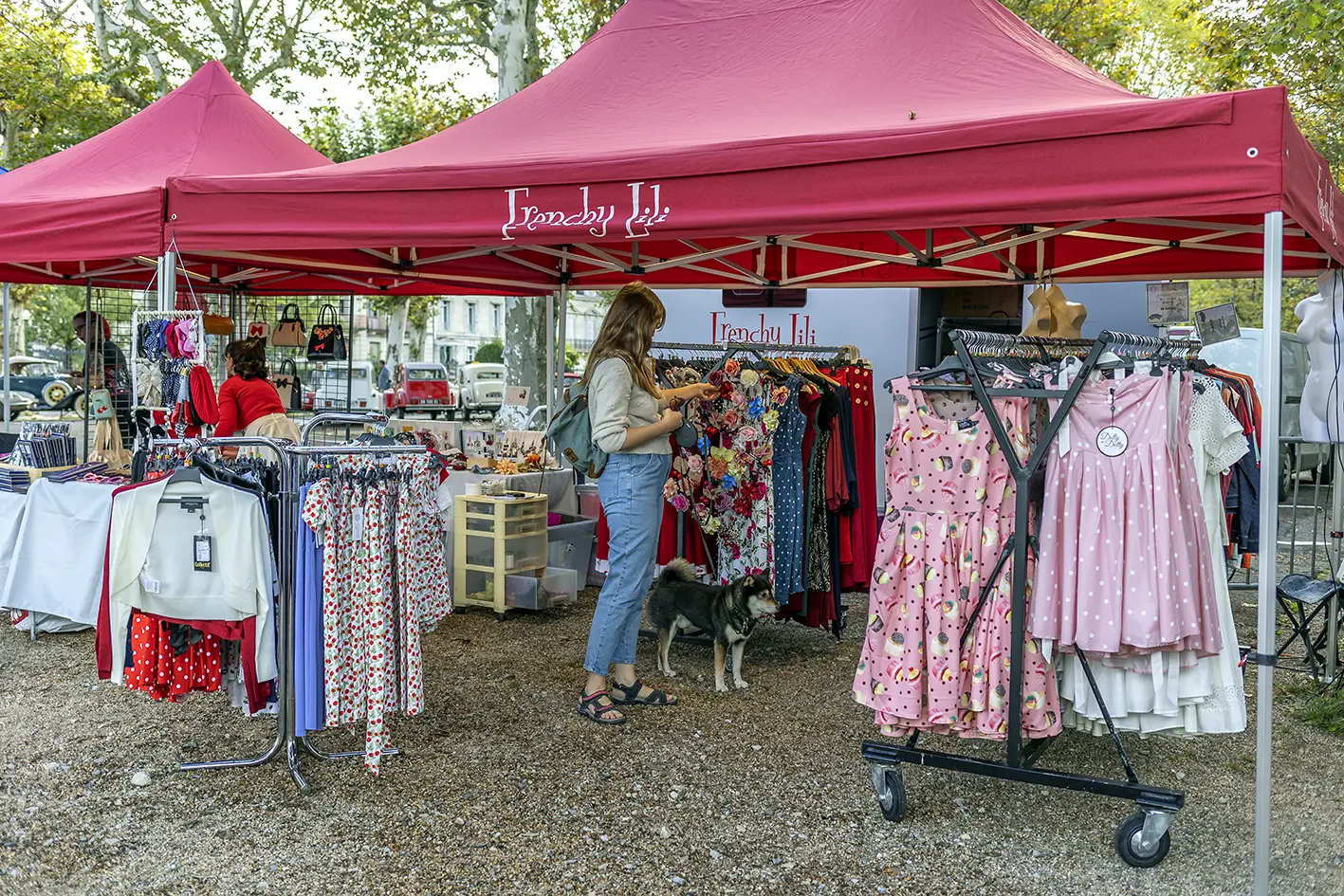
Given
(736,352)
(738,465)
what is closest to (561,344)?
(736,352)

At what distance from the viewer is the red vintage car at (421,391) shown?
2316 cm

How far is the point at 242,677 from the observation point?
3623 millimetres

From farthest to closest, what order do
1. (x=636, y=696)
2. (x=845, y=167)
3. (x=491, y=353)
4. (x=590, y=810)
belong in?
(x=491, y=353) < (x=636, y=696) < (x=590, y=810) < (x=845, y=167)

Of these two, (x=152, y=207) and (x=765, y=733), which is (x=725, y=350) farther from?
(x=152, y=207)

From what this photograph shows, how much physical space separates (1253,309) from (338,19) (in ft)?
84.4

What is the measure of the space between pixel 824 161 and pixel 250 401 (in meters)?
4.19

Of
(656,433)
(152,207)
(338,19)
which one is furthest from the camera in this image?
(338,19)

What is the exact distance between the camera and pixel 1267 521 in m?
2.89

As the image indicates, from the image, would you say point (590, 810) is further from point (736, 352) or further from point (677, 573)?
point (736, 352)

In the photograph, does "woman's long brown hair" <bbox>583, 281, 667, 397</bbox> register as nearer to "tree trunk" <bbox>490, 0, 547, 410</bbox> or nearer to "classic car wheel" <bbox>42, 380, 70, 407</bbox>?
"tree trunk" <bbox>490, 0, 547, 410</bbox>

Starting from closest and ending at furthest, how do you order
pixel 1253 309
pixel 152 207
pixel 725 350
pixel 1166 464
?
pixel 1166 464, pixel 152 207, pixel 725 350, pixel 1253 309

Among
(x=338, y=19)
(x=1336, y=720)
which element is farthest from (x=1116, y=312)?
(x=338, y=19)

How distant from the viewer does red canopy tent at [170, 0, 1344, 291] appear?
9.84 feet

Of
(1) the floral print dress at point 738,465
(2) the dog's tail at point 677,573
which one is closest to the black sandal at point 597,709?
(2) the dog's tail at point 677,573
